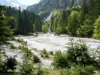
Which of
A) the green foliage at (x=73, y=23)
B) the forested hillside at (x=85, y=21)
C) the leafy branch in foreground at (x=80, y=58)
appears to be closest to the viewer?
the leafy branch in foreground at (x=80, y=58)

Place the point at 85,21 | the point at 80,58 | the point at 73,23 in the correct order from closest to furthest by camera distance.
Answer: the point at 80,58
the point at 85,21
the point at 73,23

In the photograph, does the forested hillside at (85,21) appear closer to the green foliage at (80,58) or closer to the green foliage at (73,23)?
the green foliage at (73,23)

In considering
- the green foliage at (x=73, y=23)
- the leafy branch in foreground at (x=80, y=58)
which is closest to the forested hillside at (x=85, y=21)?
the green foliage at (x=73, y=23)

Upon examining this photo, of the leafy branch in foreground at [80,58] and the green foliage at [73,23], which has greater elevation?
the green foliage at [73,23]

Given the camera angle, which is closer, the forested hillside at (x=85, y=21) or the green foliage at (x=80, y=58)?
the green foliage at (x=80, y=58)

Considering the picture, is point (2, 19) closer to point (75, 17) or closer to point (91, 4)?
point (75, 17)

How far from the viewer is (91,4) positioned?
59781mm

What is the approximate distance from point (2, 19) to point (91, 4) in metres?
63.8

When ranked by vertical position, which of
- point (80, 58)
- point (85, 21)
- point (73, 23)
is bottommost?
point (80, 58)

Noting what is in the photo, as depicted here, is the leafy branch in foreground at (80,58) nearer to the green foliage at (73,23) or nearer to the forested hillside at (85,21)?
the forested hillside at (85,21)

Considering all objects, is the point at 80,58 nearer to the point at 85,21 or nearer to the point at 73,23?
the point at 85,21

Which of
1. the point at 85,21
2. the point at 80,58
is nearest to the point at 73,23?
the point at 85,21

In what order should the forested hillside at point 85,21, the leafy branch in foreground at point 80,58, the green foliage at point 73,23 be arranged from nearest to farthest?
the leafy branch in foreground at point 80,58, the forested hillside at point 85,21, the green foliage at point 73,23

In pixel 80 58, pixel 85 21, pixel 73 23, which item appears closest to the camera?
pixel 80 58
